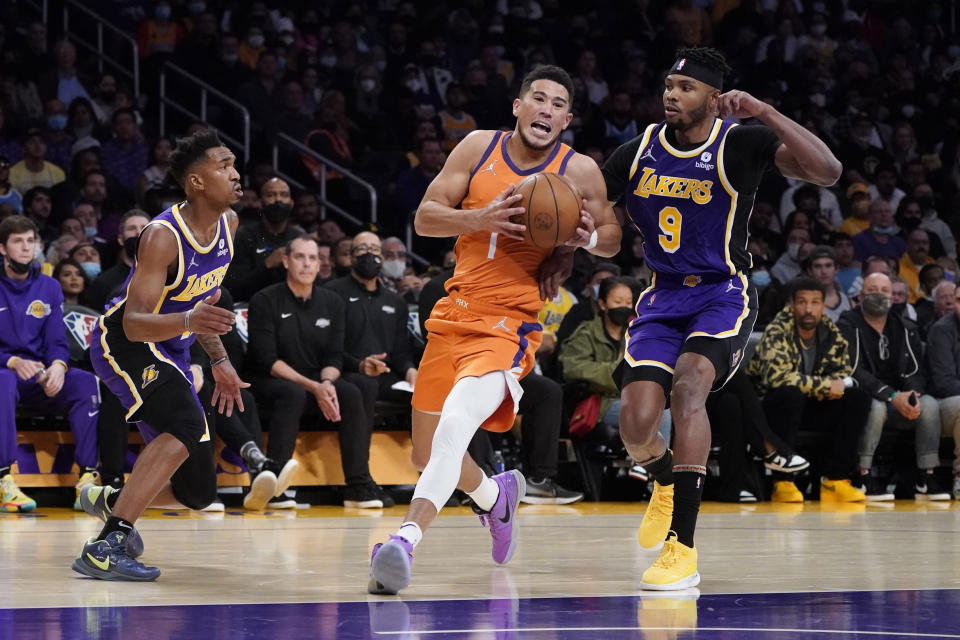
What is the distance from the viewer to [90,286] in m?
8.94

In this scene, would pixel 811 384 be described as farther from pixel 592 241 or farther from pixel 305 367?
pixel 592 241

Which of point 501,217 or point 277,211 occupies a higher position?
point 277,211

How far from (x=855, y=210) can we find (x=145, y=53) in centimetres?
726

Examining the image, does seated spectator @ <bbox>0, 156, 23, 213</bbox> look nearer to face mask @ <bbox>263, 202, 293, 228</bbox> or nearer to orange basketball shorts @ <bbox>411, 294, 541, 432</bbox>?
face mask @ <bbox>263, 202, 293, 228</bbox>

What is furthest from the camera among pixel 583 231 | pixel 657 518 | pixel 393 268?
pixel 393 268

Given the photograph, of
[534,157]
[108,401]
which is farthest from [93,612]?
[108,401]

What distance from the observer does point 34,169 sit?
433 inches

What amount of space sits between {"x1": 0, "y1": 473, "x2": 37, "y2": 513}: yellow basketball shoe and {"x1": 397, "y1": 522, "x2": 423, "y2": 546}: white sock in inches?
158

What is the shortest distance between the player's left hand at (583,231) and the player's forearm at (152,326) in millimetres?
1402

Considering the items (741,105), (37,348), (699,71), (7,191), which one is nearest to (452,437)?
(741,105)

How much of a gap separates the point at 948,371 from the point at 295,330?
4805 mm

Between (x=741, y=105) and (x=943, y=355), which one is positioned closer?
(x=741, y=105)

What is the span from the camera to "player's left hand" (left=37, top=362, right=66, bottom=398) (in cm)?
802

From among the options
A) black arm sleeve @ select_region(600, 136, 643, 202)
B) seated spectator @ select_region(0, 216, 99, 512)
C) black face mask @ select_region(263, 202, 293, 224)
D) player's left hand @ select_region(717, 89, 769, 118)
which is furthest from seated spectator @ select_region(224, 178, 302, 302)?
player's left hand @ select_region(717, 89, 769, 118)
